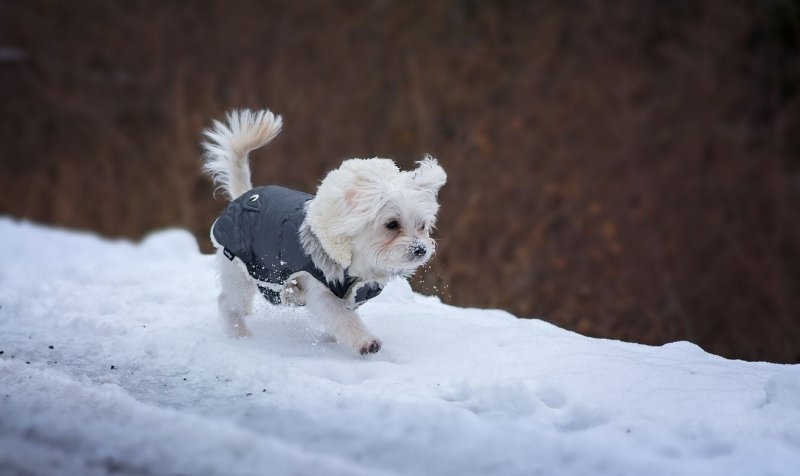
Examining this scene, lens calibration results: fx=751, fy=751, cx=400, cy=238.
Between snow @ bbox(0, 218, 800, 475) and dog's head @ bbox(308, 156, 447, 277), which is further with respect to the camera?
dog's head @ bbox(308, 156, 447, 277)

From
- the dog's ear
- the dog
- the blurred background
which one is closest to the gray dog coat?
the dog

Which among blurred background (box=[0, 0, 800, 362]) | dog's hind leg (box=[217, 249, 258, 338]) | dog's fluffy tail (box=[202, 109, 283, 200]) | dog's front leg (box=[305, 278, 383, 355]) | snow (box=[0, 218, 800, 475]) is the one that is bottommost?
snow (box=[0, 218, 800, 475])

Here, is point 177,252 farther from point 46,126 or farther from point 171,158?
point 46,126

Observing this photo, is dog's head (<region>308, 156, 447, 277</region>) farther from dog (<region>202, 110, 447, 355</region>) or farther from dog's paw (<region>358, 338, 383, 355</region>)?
dog's paw (<region>358, 338, 383, 355</region>)

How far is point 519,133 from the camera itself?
11938 mm

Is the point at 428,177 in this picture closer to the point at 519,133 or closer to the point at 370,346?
the point at 370,346

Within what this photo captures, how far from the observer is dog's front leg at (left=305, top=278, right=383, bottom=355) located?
3.82m

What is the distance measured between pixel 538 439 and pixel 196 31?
12244mm

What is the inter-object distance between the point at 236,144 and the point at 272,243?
85 centimetres

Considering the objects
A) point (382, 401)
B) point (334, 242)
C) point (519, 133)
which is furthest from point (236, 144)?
point (519, 133)

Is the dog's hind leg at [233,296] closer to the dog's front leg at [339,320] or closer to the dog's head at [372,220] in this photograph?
the dog's front leg at [339,320]

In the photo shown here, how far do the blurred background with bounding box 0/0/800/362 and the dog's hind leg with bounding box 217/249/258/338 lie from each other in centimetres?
580

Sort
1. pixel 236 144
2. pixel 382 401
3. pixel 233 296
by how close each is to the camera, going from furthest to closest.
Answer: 1. pixel 236 144
2. pixel 233 296
3. pixel 382 401

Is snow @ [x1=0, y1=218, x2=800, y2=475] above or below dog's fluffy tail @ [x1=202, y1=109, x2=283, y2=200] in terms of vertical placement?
below
